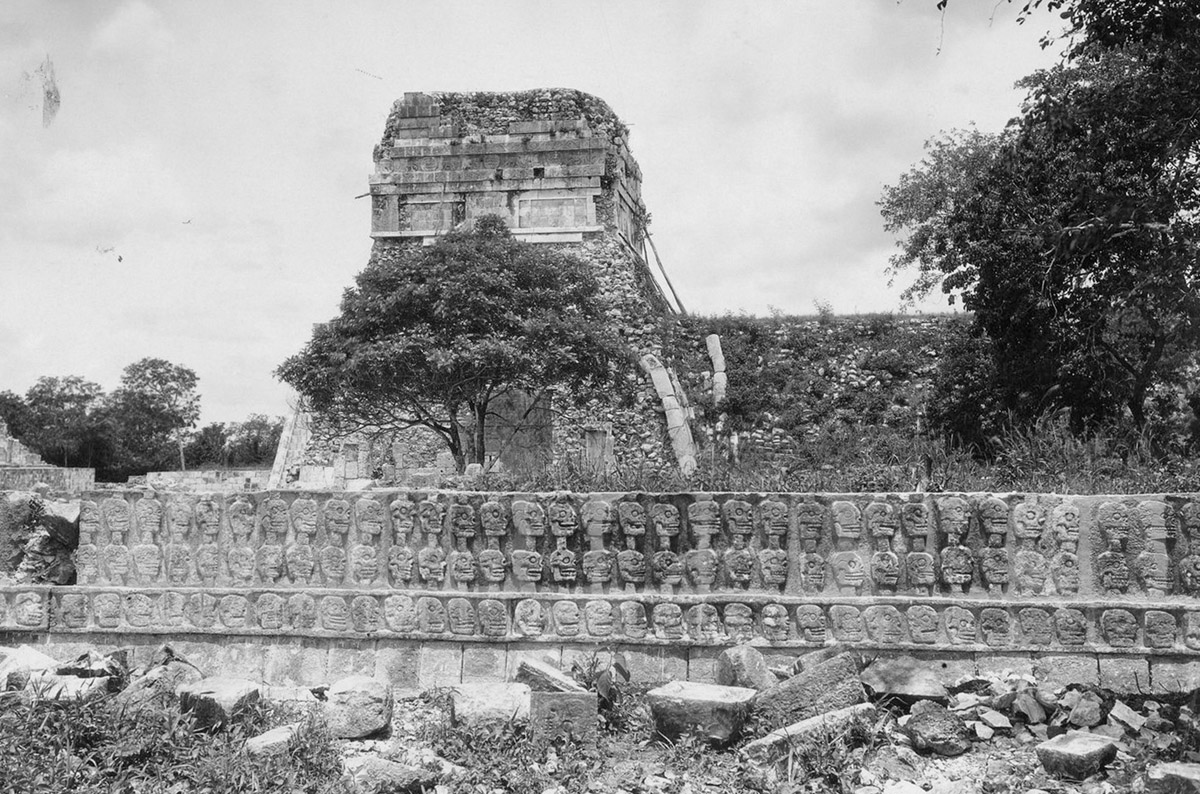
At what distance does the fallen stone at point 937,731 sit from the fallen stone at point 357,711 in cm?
278

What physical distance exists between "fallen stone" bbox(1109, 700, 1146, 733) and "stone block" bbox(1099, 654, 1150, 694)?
911 mm

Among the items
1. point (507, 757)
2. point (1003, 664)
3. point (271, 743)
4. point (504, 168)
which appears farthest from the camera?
point (504, 168)

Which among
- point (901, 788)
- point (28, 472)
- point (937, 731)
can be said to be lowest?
point (901, 788)

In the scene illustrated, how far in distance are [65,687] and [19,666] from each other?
3.25 feet

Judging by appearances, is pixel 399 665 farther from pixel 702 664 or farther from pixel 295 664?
pixel 702 664

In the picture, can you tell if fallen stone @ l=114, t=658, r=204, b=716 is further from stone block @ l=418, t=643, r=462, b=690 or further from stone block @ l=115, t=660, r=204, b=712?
stone block @ l=418, t=643, r=462, b=690

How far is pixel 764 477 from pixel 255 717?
13.4ft

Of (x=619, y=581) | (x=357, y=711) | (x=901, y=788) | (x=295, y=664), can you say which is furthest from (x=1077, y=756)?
(x=295, y=664)

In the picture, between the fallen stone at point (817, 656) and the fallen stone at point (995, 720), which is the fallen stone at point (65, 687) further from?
the fallen stone at point (995, 720)

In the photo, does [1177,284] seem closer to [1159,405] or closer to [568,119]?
[1159,405]

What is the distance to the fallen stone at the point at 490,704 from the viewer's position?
5.38 meters

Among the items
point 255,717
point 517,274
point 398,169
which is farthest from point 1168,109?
point 398,169

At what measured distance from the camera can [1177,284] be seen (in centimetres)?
881

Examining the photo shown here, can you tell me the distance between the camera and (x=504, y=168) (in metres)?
21.1
